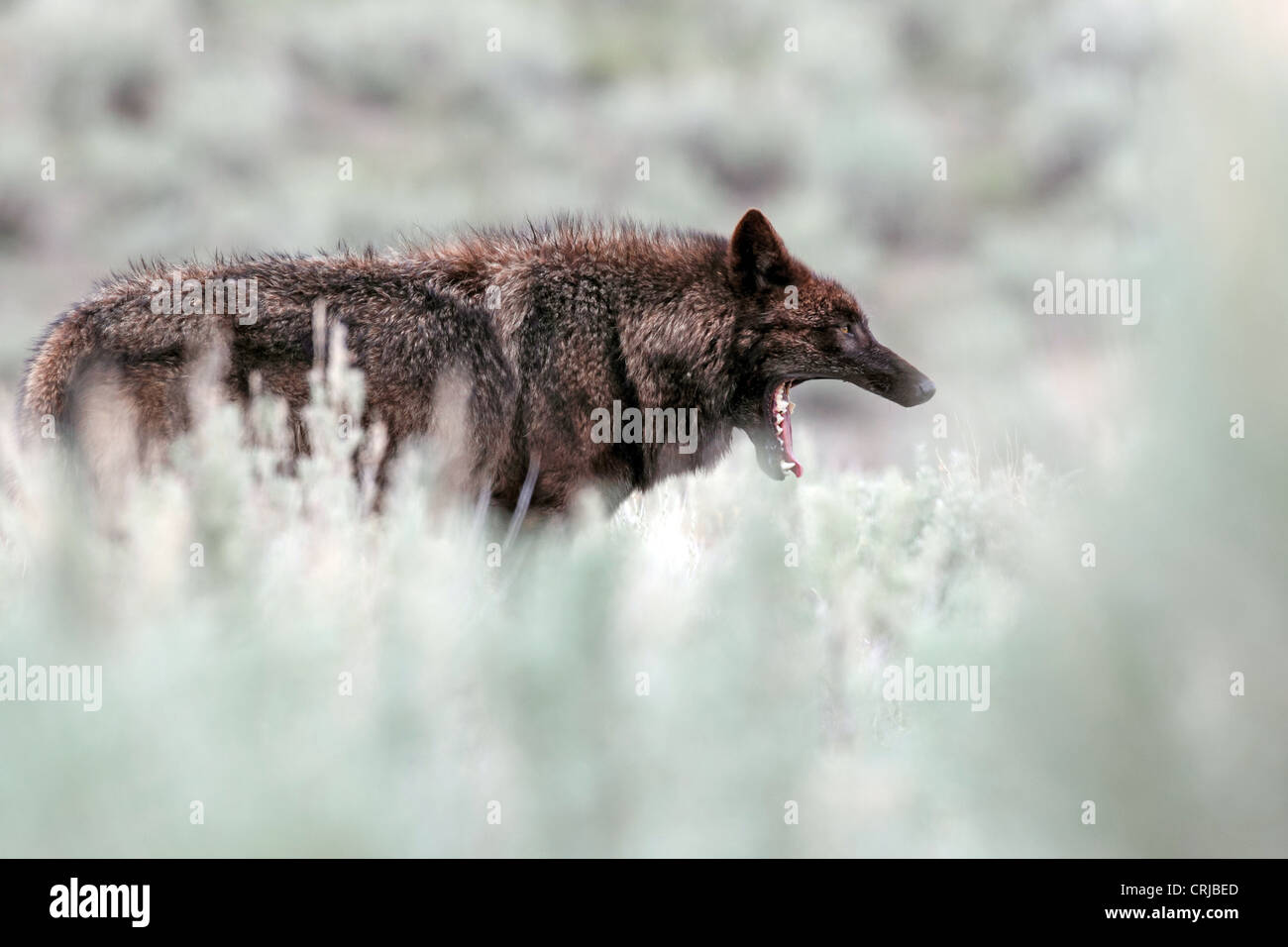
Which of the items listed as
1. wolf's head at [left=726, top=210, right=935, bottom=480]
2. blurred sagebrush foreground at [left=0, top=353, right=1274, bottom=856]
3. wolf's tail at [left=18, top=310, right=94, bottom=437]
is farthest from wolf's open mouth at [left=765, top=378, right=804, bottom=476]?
blurred sagebrush foreground at [left=0, top=353, right=1274, bottom=856]

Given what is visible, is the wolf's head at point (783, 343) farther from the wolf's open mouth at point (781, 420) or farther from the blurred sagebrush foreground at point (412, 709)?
the blurred sagebrush foreground at point (412, 709)

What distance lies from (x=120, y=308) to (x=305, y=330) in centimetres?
64

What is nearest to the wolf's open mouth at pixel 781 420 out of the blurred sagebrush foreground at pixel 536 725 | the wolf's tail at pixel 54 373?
the wolf's tail at pixel 54 373

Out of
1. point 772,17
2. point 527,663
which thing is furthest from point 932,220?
point 527,663

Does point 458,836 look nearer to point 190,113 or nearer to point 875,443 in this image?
point 875,443

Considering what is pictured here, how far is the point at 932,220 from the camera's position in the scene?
69.7 ft

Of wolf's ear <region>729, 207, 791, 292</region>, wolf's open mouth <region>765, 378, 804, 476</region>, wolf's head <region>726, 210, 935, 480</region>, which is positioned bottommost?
wolf's open mouth <region>765, 378, 804, 476</region>

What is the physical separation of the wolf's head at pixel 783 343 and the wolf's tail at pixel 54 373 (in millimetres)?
2528

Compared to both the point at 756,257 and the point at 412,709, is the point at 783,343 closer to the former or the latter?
the point at 756,257

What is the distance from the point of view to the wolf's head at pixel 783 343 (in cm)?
584

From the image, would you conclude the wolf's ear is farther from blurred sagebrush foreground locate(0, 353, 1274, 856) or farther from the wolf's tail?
blurred sagebrush foreground locate(0, 353, 1274, 856)

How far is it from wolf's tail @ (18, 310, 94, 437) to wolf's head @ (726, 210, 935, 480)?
2528 millimetres

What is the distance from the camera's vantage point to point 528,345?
17.7 ft

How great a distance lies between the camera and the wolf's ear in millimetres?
5758
